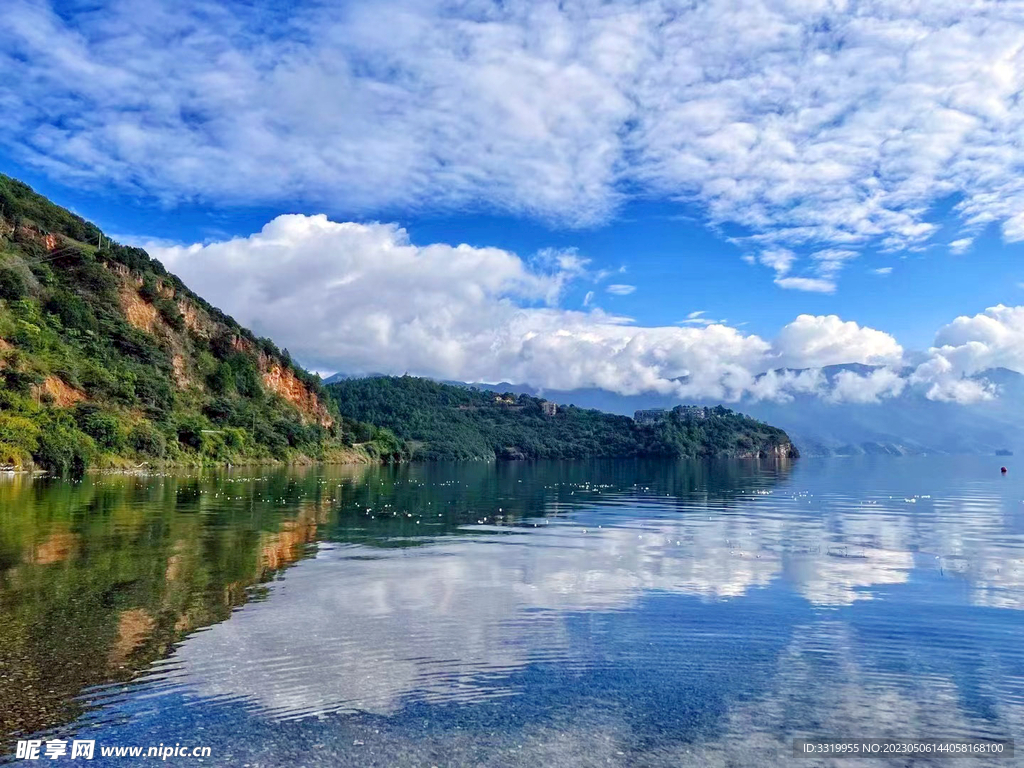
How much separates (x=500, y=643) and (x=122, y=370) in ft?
393

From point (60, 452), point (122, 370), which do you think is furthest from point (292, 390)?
point (60, 452)

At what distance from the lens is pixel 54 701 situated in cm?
1272

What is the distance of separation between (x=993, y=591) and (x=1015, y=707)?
12994 millimetres

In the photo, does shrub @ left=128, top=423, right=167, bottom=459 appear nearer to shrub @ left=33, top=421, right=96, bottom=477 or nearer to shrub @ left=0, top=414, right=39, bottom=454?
shrub @ left=33, top=421, right=96, bottom=477

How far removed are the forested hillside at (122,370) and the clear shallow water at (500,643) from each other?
211ft

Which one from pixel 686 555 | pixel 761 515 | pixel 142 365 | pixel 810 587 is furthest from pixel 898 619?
pixel 142 365

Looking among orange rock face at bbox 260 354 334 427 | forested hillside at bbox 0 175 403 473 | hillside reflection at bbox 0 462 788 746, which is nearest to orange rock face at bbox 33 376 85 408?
forested hillside at bbox 0 175 403 473

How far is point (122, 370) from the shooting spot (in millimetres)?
118688

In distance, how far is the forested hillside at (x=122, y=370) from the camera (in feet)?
301

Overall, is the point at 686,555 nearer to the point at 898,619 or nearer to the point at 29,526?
the point at 898,619

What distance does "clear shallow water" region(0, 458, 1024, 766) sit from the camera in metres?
11.9

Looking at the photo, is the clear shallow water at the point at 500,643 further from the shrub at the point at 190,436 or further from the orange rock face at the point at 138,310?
the orange rock face at the point at 138,310

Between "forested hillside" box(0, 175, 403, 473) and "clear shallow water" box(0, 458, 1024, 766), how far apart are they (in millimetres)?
64311

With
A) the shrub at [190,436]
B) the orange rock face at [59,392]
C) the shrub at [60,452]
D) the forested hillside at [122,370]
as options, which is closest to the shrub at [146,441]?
the forested hillside at [122,370]
